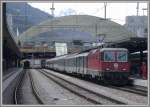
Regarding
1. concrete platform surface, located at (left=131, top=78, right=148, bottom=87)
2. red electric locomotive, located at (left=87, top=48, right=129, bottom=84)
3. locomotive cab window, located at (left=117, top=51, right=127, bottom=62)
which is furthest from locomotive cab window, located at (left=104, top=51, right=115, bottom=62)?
concrete platform surface, located at (left=131, top=78, right=148, bottom=87)

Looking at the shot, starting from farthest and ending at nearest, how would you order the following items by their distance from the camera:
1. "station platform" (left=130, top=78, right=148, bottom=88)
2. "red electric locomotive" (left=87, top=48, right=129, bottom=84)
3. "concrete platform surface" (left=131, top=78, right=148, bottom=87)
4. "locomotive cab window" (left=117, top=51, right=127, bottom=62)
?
"locomotive cab window" (left=117, top=51, right=127, bottom=62) < "red electric locomotive" (left=87, top=48, right=129, bottom=84) < "concrete platform surface" (left=131, top=78, right=148, bottom=87) < "station platform" (left=130, top=78, right=148, bottom=88)

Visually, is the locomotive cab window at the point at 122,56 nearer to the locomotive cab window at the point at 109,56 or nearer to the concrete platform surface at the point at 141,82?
the locomotive cab window at the point at 109,56

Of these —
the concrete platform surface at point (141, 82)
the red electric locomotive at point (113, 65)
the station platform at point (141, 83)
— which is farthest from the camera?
the red electric locomotive at point (113, 65)

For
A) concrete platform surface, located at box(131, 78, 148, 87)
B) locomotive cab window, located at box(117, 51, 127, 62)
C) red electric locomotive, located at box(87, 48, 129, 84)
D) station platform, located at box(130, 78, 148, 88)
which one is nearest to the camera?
station platform, located at box(130, 78, 148, 88)

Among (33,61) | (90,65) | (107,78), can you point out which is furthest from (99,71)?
(33,61)

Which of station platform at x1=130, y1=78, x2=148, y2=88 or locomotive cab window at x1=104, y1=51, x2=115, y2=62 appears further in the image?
locomotive cab window at x1=104, y1=51, x2=115, y2=62

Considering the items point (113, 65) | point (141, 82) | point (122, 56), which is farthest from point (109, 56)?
point (141, 82)

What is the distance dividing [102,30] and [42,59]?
1554 inches

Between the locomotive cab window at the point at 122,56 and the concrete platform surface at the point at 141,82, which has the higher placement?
the locomotive cab window at the point at 122,56

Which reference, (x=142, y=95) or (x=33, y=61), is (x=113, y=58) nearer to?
(x=142, y=95)

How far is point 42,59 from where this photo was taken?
9956 centimetres

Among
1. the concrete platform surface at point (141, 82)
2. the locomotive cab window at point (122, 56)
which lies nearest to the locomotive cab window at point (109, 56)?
the locomotive cab window at point (122, 56)

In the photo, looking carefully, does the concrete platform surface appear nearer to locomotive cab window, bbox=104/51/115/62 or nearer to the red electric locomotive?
the red electric locomotive

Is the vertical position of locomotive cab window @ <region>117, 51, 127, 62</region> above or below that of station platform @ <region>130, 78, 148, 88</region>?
above
